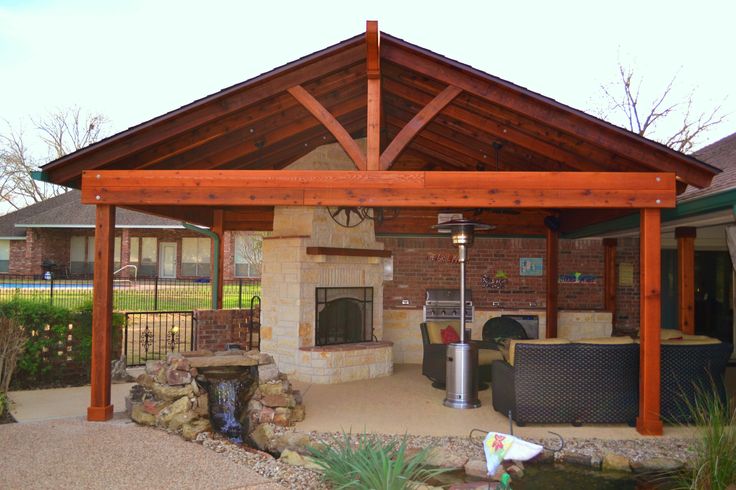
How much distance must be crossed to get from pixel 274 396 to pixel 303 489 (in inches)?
73.8

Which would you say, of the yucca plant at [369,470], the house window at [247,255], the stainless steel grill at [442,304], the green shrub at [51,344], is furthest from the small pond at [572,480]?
the house window at [247,255]

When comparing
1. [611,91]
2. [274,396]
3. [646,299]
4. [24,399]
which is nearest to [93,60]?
[611,91]

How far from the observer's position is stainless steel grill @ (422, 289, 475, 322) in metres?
10.2

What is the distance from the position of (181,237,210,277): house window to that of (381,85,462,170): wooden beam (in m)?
21.0

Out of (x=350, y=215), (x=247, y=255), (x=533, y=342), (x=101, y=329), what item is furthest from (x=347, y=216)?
(x=247, y=255)

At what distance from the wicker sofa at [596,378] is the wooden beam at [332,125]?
247cm

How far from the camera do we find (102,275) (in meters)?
6.07

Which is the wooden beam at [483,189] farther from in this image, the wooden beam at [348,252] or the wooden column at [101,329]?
the wooden beam at [348,252]

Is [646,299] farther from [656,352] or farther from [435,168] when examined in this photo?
[435,168]

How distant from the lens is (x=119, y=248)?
2641cm

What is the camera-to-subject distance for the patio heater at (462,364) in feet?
22.7

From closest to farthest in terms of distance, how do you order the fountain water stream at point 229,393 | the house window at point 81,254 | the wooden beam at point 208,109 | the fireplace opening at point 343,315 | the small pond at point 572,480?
1. the small pond at point 572,480
2. the wooden beam at point 208,109
3. the fountain water stream at point 229,393
4. the fireplace opening at point 343,315
5. the house window at point 81,254

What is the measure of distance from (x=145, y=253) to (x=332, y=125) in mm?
22027

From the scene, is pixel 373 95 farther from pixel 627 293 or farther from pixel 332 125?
pixel 627 293
